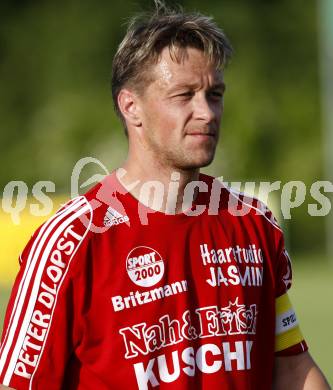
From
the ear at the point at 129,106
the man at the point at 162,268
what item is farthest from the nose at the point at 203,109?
the ear at the point at 129,106

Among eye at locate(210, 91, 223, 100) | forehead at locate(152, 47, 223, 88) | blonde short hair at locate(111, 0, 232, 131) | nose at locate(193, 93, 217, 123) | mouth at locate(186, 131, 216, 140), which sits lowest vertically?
mouth at locate(186, 131, 216, 140)

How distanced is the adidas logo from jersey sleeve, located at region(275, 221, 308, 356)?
0.58m

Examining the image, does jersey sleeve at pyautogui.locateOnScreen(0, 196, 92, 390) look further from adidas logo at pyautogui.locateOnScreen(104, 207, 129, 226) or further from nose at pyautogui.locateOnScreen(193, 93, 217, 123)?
nose at pyautogui.locateOnScreen(193, 93, 217, 123)

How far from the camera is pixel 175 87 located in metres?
3.71

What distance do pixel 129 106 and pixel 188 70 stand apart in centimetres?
30

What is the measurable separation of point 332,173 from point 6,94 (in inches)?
438

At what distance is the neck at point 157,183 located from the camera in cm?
374

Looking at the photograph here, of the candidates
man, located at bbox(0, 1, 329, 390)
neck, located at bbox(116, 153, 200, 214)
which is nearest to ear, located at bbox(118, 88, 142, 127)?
man, located at bbox(0, 1, 329, 390)

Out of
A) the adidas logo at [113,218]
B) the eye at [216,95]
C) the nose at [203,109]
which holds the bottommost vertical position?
the adidas logo at [113,218]

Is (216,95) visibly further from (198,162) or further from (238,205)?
(238,205)

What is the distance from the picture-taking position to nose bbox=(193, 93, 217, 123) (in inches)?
144

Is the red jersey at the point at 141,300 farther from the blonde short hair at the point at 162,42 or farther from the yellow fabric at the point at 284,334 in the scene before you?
the blonde short hair at the point at 162,42

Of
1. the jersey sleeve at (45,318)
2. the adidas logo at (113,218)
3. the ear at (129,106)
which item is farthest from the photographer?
the ear at (129,106)

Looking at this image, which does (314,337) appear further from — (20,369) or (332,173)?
(332,173)
